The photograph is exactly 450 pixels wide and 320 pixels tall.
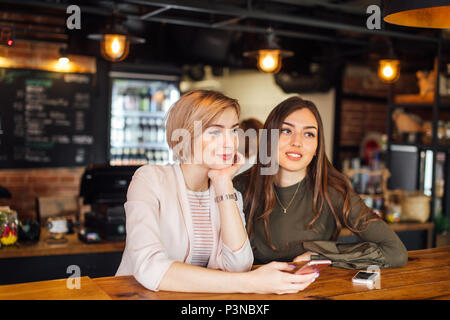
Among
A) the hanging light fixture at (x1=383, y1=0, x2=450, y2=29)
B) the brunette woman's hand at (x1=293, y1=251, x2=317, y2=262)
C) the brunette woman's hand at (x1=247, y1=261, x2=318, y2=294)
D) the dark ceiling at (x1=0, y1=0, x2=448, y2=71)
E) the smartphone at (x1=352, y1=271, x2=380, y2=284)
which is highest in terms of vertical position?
the dark ceiling at (x1=0, y1=0, x2=448, y2=71)

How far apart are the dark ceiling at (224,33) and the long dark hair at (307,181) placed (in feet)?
7.03

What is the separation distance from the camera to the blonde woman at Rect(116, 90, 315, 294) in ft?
5.97

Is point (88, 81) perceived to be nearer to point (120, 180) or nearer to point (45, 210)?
point (45, 210)

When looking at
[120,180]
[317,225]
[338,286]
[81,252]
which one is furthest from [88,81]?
[338,286]

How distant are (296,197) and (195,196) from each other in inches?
23.6

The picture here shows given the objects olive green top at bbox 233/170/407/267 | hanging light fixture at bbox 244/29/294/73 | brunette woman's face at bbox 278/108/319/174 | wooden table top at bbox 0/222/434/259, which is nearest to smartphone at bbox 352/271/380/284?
olive green top at bbox 233/170/407/267

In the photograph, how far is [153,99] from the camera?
266 inches

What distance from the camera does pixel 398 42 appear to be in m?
5.19

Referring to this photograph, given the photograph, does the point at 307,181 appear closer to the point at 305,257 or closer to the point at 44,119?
the point at 305,257

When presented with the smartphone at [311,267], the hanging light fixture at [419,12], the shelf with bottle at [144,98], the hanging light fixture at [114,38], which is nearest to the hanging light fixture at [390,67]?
the hanging light fixture at [114,38]

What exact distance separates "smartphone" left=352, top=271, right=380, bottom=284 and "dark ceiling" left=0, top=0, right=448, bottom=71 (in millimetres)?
2940

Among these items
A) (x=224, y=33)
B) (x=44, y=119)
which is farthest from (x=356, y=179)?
(x=44, y=119)

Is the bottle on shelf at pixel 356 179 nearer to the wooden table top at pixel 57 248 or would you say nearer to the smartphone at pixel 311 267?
the wooden table top at pixel 57 248

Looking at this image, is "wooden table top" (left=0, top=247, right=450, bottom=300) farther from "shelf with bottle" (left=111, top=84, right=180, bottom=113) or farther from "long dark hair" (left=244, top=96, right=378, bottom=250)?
"shelf with bottle" (left=111, top=84, right=180, bottom=113)
